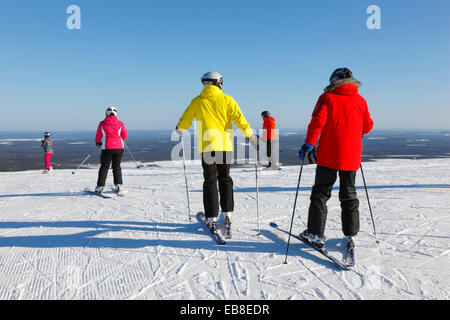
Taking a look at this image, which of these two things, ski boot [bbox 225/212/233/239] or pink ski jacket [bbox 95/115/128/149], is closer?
ski boot [bbox 225/212/233/239]

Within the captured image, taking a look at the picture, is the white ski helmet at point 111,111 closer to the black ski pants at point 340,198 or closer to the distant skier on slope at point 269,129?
the black ski pants at point 340,198

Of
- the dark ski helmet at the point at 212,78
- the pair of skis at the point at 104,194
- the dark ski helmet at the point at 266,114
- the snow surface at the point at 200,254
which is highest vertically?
the dark ski helmet at the point at 266,114

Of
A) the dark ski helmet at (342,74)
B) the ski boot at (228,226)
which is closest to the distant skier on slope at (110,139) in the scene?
the ski boot at (228,226)

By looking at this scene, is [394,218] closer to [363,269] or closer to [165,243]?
[363,269]

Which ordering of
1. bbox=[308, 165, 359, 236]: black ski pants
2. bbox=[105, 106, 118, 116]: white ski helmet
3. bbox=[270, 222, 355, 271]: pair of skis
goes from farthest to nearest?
bbox=[105, 106, 118, 116]: white ski helmet, bbox=[308, 165, 359, 236]: black ski pants, bbox=[270, 222, 355, 271]: pair of skis

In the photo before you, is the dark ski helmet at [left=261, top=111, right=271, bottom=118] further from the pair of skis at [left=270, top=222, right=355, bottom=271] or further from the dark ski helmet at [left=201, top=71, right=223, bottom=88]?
the pair of skis at [left=270, top=222, right=355, bottom=271]

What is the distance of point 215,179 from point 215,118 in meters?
0.84

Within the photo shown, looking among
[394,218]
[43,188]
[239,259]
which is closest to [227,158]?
[239,259]

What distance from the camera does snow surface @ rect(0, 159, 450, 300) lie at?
2.40 metres

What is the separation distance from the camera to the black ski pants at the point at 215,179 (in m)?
3.66

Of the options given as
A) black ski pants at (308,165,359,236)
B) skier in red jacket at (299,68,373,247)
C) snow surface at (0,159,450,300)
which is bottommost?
snow surface at (0,159,450,300)

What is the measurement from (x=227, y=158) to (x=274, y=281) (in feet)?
5.60

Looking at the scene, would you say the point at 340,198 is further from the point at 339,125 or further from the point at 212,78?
the point at 212,78

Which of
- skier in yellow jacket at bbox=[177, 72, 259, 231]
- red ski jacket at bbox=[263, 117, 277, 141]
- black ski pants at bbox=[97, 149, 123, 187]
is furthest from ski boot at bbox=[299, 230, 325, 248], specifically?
red ski jacket at bbox=[263, 117, 277, 141]
